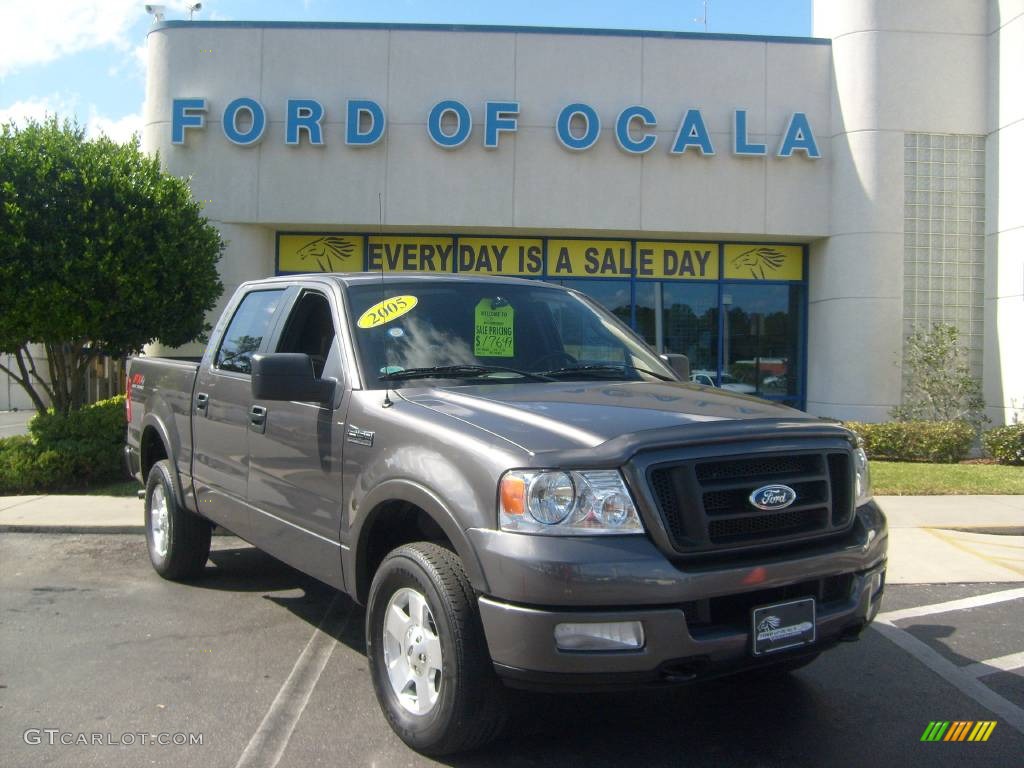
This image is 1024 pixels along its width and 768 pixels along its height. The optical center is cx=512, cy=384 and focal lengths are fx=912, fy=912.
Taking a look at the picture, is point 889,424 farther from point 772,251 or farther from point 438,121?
point 438,121

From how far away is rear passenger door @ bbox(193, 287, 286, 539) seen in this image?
5.16 metres

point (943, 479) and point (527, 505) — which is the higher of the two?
point (527, 505)

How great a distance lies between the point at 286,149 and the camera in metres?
15.0

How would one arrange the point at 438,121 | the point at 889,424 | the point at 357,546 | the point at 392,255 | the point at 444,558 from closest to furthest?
the point at 444,558
the point at 357,546
the point at 889,424
the point at 438,121
the point at 392,255

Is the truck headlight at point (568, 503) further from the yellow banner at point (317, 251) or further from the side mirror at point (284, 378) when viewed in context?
the yellow banner at point (317, 251)

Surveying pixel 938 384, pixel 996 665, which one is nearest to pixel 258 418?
pixel 996 665

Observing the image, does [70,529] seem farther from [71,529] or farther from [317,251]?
[317,251]

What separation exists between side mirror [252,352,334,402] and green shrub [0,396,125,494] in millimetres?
7174

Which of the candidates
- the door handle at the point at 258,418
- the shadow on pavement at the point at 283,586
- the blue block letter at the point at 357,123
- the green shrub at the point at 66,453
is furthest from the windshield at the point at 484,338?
the blue block letter at the point at 357,123

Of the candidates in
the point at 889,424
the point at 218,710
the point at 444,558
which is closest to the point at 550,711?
the point at 444,558

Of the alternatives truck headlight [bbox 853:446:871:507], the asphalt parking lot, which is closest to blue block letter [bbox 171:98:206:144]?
the asphalt parking lot

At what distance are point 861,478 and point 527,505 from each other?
171 cm

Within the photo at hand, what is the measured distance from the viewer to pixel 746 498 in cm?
341

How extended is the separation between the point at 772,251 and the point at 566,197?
13.1 ft
